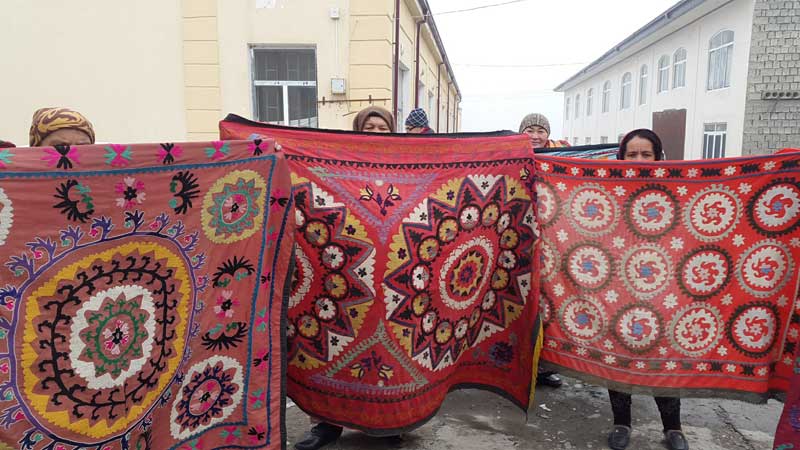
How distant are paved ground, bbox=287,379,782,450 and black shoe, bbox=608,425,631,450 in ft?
0.15

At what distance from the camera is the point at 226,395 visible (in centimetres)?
206

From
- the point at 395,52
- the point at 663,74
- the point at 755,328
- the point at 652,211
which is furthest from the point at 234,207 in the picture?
the point at 663,74

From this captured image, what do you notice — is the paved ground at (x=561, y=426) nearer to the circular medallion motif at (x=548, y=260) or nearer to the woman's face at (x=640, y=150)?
the circular medallion motif at (x=548, y=260)

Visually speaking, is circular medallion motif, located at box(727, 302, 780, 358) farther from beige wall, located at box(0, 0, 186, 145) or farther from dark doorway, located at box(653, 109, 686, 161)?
dark doorway, located at box(653, 109, 686, 161)

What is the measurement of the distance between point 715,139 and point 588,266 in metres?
11.1

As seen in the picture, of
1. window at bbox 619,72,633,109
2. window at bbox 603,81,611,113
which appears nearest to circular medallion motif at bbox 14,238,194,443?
window at bbox 619,72,633,109

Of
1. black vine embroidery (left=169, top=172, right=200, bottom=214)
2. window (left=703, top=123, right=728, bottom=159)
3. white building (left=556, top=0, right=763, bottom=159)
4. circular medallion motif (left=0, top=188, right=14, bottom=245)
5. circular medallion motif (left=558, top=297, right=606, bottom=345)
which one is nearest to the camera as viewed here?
circular medallion motif (left=0, top=188, right=14, bottom=245)

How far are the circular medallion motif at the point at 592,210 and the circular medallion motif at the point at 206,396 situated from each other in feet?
5.37

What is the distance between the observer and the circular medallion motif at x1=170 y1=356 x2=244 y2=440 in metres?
1.93

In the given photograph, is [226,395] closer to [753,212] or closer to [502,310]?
[502,310]

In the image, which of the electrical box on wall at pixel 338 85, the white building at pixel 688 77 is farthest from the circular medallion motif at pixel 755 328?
the white building at pixel 688 77

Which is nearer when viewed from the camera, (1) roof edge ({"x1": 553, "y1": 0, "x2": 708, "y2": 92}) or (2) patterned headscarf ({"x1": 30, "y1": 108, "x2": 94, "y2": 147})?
(2) patterned headscarf ({"x1": 30, "y1": 108, "x2": 94, "y2": 147})

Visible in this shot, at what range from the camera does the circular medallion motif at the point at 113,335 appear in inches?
64.9

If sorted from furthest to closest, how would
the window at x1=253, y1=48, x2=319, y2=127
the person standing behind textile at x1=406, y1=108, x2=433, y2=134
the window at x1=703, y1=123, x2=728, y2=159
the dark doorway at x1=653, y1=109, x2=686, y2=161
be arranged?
the dark doorway at x1=653, y1=109, x2=686, y2=161
the window at x1=703, y1=123, x2=728, y2=159
the window at x1=253, y1=48, x2=319, y2=127
the person standing behind textile at x1=406, y1=108, x2=433, y2=134
